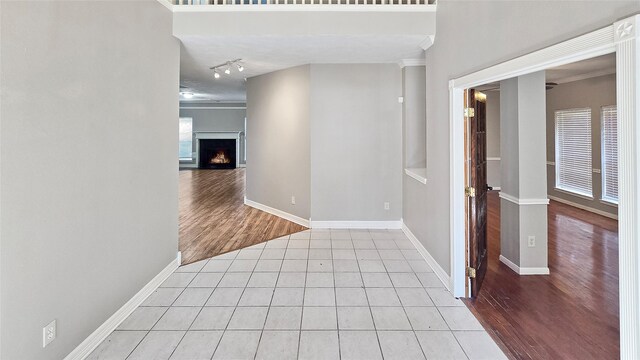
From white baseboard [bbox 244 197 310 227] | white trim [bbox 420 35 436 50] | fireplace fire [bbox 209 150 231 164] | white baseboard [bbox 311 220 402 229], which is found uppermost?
white trim [bbox 420 35 436 50]

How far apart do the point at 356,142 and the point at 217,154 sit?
9.68 m

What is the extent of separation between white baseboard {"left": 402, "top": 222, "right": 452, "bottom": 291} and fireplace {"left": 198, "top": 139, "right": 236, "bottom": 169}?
33.0 feet

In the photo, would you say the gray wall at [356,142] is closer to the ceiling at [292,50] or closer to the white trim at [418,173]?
the ceiling at [292,50]

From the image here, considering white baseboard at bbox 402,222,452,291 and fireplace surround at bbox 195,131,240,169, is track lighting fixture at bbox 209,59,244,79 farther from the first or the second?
fireplace surround at bbox 195,131,240,169

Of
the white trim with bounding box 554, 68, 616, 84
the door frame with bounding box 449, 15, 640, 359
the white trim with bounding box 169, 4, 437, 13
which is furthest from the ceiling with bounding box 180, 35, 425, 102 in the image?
the white trim with bounding box 554, 68, 616, 84

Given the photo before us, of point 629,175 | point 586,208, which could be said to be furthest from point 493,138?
point 629,175

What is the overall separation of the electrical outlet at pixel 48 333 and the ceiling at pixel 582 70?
6.89 meters

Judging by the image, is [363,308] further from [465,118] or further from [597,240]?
[597,240]

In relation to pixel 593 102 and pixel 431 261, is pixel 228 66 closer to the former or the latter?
pixel 431 261

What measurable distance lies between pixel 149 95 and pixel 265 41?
60.9 inches

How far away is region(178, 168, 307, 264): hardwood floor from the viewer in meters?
4.31

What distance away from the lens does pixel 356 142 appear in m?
5.09

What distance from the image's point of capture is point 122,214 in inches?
98.7

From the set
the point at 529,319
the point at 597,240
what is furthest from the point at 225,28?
the point at 597,240
